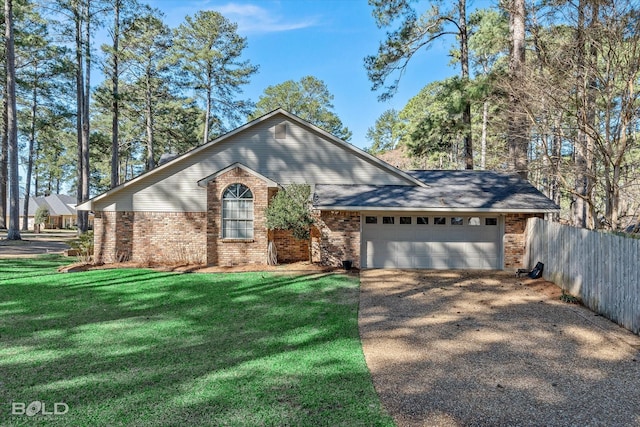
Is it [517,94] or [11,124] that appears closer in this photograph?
[517,94]

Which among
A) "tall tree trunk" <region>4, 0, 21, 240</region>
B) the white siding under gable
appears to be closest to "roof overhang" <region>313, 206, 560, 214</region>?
the white siding under gable

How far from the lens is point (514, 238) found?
11945mm

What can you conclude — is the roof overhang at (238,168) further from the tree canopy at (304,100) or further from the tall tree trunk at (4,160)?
the tree canopy at (304,100)

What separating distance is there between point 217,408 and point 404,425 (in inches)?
73.7

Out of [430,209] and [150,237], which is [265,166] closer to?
[150,237]

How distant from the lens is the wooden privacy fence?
6180 mm

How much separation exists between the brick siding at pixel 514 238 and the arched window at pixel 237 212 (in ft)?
29.3

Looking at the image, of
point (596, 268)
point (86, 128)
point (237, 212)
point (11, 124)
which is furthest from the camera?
point (86, 128)

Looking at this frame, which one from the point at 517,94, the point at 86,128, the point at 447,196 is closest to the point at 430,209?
the point at 447,196

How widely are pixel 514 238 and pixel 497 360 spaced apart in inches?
322

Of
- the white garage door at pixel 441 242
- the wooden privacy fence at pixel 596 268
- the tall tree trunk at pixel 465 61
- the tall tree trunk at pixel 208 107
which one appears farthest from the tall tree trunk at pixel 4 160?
the wooden privacy fence at pixel 596 268

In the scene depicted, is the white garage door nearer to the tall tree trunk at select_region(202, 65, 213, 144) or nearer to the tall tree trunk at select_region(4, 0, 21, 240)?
the tall tree trunk at select_region(4, 0, 21, 240)

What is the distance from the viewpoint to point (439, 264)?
40.2 ft

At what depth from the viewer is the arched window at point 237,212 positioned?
41.5 feet
